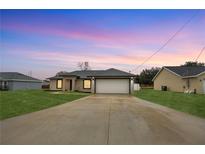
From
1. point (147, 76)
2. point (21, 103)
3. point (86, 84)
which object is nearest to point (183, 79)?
point (86, 84)

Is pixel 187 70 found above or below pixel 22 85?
above

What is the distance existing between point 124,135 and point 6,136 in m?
3.07

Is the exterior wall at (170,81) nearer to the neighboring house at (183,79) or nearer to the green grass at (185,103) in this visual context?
the neighboring house at (183,79)

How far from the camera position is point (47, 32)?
16.9 metres

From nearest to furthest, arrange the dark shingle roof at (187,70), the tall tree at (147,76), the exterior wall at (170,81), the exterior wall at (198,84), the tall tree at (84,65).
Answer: the exterior wall at (198,84) < the dark shingle roof at (187,70) < the exterior wall at (170,81) < the tall tree at (147,76) < the tall tree at (84,65)

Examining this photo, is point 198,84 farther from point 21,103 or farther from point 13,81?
point 13,81

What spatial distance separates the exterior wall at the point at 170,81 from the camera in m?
30.9

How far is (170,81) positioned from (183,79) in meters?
3.82

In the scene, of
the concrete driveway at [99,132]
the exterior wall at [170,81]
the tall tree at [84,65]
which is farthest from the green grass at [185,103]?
the tall tree at [84,65]

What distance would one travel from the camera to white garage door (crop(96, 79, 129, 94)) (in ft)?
92.6

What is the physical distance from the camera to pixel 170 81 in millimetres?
34188
